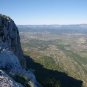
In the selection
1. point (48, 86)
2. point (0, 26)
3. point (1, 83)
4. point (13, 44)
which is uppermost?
point (0, 26)

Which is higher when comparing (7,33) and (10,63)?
(7,33)

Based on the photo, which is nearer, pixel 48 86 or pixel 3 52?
pixel 3 52

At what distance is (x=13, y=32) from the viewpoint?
8994 cm

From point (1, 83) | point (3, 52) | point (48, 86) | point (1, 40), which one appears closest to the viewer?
point (1, 83)

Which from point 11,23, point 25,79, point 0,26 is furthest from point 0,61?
point 11,23

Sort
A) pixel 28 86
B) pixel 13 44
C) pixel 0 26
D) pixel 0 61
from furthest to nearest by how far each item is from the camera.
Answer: pixel 13 44, pixel 0 26, pixel 0 61, pixel 28 86

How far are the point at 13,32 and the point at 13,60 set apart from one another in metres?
51.5

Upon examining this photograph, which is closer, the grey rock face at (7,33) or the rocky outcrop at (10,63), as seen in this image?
the rocky outcrop at (10,63)

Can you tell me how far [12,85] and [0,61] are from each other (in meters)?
14.3

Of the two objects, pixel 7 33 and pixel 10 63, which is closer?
pixel 10 63

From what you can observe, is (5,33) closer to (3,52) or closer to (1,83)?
(3,52)

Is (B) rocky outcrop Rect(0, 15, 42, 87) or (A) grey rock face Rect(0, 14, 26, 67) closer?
(B) rocky outcrop Rect(0, 15, 42, 87)

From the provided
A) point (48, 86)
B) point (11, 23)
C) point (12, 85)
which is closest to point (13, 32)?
point (11, 23)

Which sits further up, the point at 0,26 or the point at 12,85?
the point at 0,26
